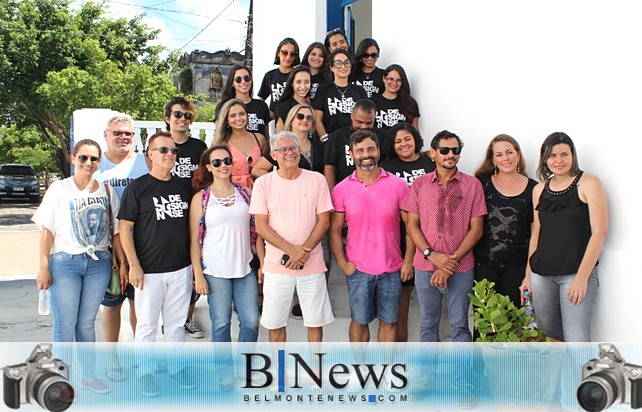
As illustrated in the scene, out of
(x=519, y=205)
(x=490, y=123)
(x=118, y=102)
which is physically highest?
(x=118, y=102)

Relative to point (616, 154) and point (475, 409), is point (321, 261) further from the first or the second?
point (616, 154)

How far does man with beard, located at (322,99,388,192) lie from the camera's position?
183 inches

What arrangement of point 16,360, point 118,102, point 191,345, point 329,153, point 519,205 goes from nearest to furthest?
point 16,360 < point 519,205 < point 191,345 < point 329,153 < point 118,102

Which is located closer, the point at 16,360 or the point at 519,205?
the point at 16,360

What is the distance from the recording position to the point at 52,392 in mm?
3443

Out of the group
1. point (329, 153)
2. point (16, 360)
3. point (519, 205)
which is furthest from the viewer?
point (329, 153)

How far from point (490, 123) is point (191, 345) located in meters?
2.87

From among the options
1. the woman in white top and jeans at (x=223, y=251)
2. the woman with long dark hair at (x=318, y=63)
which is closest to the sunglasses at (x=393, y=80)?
the woman with long dark hair at (x=318, y=63)

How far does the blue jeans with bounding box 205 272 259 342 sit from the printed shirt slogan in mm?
460

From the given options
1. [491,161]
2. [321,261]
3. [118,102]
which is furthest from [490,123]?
[118,102]

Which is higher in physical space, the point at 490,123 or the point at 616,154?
the point at 490,123

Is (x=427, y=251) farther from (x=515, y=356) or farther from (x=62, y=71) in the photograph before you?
(x=62, y=71)

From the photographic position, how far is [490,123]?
16.1 ft

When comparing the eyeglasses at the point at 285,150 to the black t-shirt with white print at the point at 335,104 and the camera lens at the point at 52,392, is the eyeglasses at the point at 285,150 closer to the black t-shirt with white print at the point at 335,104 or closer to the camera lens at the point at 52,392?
the black t-shirt with white print at the point at 335,104
